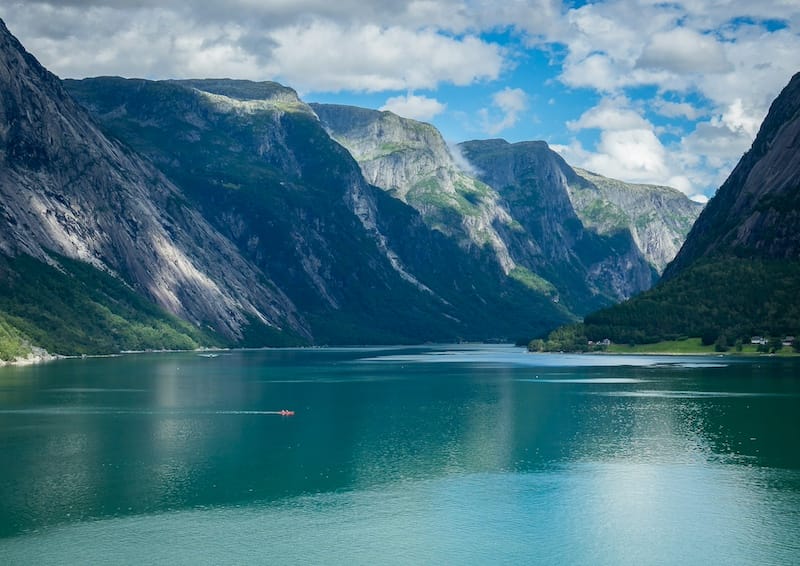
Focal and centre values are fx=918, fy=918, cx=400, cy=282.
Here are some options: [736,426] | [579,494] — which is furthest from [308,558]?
[736,426]

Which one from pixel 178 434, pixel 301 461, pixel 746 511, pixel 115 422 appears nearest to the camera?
pixel 746 511

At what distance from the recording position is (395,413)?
543ft

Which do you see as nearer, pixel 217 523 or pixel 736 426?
pixel 217 523

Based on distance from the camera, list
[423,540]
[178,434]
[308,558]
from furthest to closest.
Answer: [178,434], [423,540], [308,558]

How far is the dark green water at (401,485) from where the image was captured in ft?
253

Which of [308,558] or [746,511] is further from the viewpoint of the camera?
[746,511]

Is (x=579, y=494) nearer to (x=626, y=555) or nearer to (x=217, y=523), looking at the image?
(x=626, y=555)

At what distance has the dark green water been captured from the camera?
77.1m

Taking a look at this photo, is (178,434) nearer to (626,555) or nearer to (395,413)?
(395,413)

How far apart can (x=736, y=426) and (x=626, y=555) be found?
2912 inches

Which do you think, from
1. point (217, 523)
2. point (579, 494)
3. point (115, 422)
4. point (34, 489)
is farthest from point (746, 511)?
point (115, 422)

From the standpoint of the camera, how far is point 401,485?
101 meters

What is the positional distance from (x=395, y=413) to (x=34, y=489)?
79141 mm

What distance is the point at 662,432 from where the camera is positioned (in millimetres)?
137125
